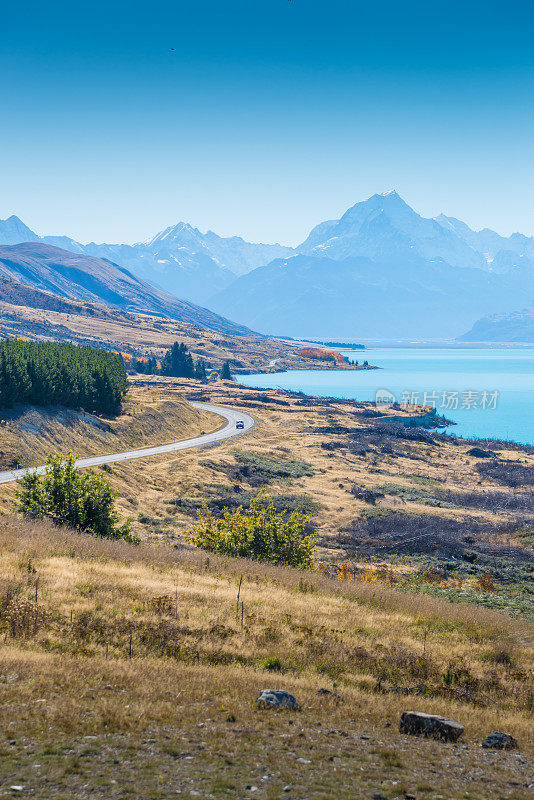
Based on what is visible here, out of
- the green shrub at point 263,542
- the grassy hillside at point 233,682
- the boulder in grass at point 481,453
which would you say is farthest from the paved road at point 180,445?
the boulder in grass at point 481,453

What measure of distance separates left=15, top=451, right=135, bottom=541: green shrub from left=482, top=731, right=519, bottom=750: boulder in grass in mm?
21172

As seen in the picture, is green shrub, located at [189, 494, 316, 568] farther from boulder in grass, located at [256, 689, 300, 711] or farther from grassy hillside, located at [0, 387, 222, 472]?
grassy hillside, located at [0, 387, 222, 472]

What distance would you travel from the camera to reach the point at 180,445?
8438 cm

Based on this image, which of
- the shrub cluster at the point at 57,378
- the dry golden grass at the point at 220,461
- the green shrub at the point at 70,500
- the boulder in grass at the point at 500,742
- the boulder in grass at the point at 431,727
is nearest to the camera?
the boulder in grass at the point at 500,742

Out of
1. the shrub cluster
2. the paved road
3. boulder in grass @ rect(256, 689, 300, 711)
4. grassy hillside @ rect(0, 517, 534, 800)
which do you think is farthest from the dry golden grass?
boulder in grass @ rect(256, 689, 300, 711)

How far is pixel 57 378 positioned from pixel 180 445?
2040 centimetres

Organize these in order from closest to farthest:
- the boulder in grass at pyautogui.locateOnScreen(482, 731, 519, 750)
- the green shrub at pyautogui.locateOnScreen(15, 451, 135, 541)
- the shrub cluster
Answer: the boulder in grass at pyautogui.locateOnScreen(482, 731, 519, 750) → the green shrub at pyautogui.locateOnScreen(15, 451, 135, 541) → the shrub cluster

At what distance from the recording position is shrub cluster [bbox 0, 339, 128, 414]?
67.9 metres

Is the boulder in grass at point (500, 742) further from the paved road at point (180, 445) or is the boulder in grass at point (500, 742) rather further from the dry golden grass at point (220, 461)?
the dry golden grass at point (220, 461)

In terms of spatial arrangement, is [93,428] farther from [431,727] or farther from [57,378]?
[431,727]

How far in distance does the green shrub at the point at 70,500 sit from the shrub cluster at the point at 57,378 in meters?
43.3

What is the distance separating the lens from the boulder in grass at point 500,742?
36.6 feet

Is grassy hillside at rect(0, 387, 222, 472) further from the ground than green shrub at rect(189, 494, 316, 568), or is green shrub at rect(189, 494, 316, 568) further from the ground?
green shrub at rect(189, 494, 316, 568)

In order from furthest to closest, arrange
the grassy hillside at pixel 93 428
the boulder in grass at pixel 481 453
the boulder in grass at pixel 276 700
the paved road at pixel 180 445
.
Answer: the boulder in grass at pixel 481 453 → the grassy hillside at pixel 93 428 → the paved road at pixel 180 445 → the boulder in grass at pixel 276 700
